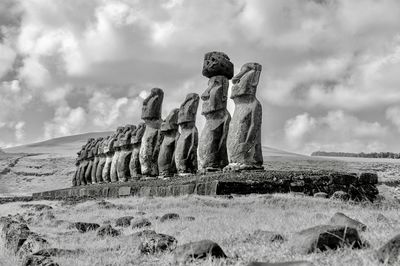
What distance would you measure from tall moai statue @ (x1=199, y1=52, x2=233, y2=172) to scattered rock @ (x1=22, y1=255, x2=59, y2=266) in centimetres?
838

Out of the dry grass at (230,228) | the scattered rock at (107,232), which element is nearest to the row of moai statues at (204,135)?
the dry grass at (230,228)

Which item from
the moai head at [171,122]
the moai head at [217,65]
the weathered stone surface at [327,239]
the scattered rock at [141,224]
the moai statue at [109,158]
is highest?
the moai head at [217,65]

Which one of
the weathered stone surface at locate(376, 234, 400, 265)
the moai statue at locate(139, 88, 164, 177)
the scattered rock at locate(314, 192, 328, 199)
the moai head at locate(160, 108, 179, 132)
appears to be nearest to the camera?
the weathered stone surface at locate(376, 234, 400, 265)

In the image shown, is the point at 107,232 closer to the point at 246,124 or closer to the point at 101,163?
the point at 246,124

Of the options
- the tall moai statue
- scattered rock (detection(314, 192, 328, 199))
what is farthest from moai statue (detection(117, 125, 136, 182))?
scattered rock (detection(314, 192, 328, 199))

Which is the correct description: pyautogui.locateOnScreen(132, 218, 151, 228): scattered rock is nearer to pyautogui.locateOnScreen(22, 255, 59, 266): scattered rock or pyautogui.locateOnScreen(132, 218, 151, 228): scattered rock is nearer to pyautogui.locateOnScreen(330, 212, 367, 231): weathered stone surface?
pyautogui.locateOnScreen(22, 255, 59, 266): scattered rock

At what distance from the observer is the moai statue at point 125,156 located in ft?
62.4

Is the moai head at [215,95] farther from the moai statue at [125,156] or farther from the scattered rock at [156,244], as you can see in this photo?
the scattered rock at [156,244]

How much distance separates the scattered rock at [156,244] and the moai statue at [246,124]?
21.7ft

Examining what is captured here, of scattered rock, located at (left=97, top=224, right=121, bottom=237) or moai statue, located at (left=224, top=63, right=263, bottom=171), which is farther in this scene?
moai statue, located at (left=224, top=63, right=263, bottom=171)

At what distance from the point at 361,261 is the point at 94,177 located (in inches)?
857

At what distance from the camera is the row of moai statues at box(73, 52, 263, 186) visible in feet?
36.7

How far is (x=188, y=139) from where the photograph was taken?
546 inches

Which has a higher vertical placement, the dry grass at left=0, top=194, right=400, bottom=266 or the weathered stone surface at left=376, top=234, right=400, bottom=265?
the weathered stone surface at left=376, top=234, right=400, bottom=265
